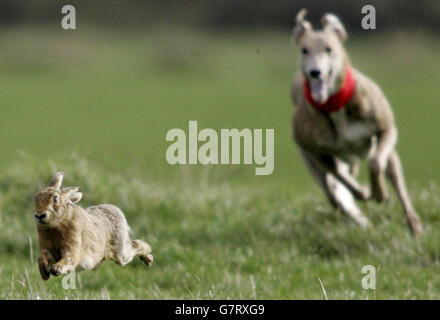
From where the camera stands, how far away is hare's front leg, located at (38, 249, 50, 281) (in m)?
1.49

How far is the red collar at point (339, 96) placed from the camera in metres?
5.73

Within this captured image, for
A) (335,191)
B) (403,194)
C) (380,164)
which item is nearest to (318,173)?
(335,191)

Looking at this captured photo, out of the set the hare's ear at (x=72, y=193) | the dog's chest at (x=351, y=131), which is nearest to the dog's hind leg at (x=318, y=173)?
the dog's chest at (x=351, y=131)

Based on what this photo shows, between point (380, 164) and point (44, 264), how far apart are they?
4.62m

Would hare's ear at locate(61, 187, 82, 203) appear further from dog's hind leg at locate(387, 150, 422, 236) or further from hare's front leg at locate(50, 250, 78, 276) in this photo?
dog's hind leg at locate(387, 150, 422, 236)

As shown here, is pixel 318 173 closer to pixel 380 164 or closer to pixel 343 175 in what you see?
pixel 343 175

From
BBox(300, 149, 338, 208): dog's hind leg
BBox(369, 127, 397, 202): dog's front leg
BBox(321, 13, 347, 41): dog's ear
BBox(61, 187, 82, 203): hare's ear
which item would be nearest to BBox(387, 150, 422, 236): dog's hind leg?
BBox(369, 127, 397, 202): dog's front leg

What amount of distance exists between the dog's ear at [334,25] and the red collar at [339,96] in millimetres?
225

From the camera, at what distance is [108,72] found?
126 feet

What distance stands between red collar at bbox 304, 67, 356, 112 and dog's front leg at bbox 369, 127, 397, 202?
0.39 meters

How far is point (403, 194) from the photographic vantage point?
6910 millimetres
